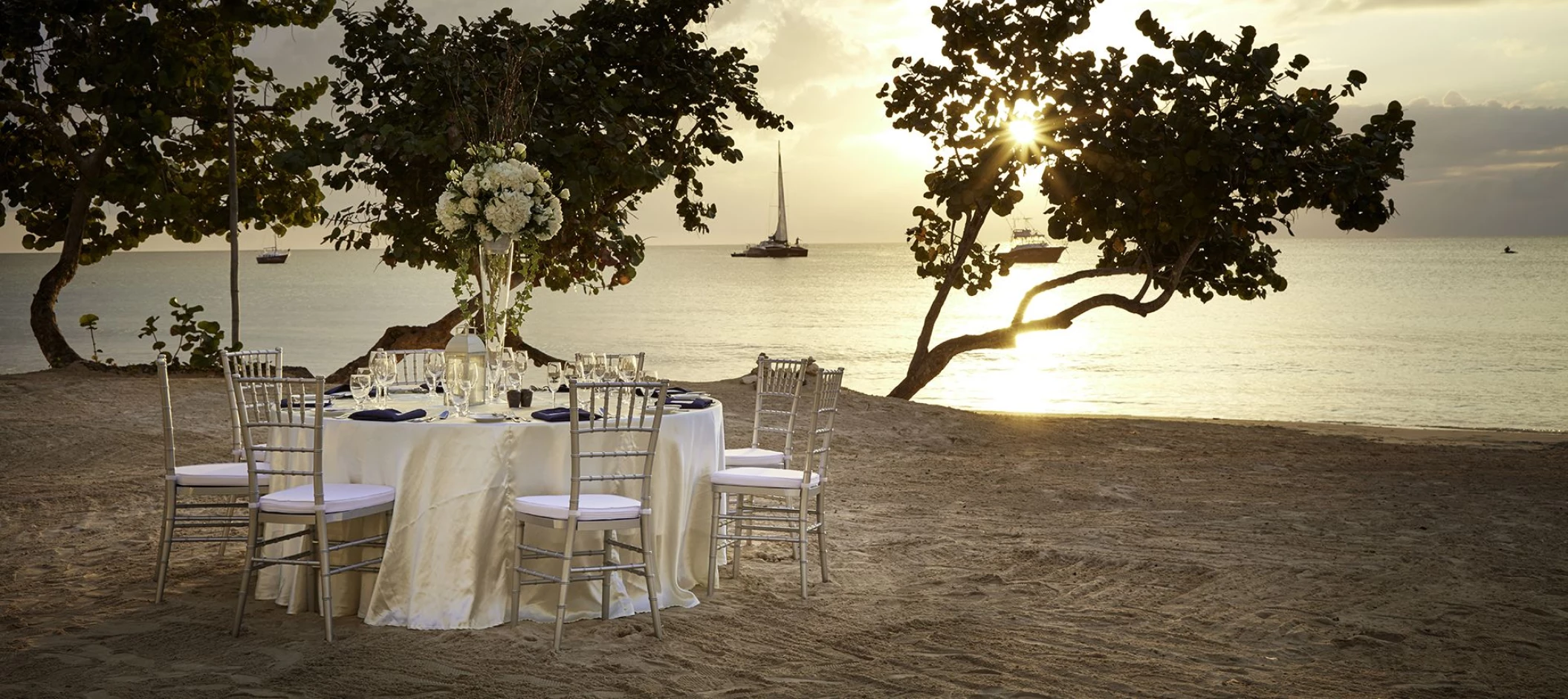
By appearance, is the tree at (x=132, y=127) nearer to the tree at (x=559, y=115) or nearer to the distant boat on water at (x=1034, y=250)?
the tree at (x=559, y=115)

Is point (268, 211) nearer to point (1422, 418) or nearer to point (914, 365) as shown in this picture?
point (914, 365)

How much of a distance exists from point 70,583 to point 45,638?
911 millimetres

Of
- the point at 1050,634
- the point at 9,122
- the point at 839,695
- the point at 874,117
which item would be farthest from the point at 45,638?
the point at 874,117

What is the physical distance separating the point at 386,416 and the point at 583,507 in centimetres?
84

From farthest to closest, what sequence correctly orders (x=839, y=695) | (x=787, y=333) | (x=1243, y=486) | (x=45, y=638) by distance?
(x=787, y=333), (x=1243, y=486), (x=45, y=638), (x=839, y=695)

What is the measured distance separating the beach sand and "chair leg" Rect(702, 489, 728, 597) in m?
0.07

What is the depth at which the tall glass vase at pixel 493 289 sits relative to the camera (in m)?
5.41

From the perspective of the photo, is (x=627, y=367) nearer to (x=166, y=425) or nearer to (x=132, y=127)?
(x=166, y=425)

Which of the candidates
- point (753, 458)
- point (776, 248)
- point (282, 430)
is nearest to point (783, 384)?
point (753, 458)

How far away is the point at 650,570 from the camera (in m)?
4.54

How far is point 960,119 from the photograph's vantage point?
42.2 feet

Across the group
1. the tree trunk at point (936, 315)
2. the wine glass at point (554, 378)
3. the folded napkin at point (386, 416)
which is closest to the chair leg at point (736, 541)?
the wine glass at point (554, 378)

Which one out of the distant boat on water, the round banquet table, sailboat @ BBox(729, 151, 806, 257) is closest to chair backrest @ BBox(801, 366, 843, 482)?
the round banquet table

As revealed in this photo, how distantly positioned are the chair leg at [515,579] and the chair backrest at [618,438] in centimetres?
27
